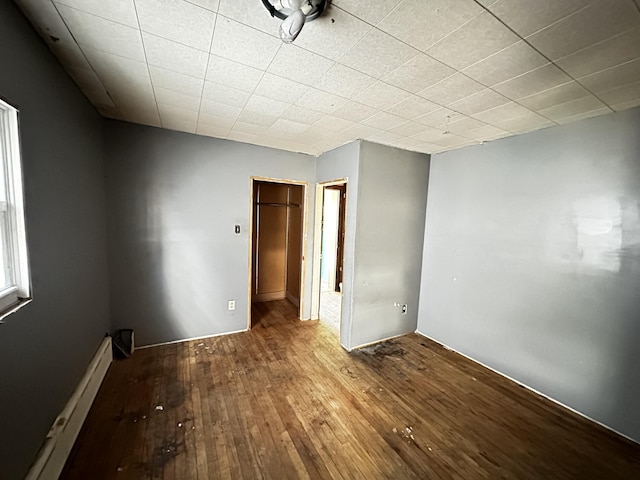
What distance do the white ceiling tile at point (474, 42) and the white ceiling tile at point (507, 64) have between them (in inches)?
2.0

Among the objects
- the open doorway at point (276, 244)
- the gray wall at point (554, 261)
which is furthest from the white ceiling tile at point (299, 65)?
the open doorway at point (276, 244)

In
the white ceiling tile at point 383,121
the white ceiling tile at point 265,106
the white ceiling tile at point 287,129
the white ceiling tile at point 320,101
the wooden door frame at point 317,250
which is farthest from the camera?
the wooden door frame at point 317,250

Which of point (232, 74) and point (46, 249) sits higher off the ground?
point (232, 74)

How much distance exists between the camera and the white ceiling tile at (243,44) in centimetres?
128

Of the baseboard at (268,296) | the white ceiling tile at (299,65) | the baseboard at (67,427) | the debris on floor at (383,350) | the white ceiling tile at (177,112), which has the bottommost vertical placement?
the debris on floor at (383,350)

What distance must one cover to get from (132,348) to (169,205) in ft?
5.43

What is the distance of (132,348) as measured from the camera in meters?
2.78

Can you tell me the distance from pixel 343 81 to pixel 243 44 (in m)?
0.68

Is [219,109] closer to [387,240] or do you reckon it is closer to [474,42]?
[474,42]

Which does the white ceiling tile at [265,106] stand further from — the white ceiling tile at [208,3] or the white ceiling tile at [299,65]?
the white ceiling tile at [208,3]

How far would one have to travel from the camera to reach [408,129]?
8.36ft

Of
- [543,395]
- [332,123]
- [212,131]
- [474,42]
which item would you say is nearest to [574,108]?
[474,42]

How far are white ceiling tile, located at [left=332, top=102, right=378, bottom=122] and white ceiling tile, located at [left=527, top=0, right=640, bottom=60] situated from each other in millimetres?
1094

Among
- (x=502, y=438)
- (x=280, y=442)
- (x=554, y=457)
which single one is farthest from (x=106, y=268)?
(x=554, y=457)
